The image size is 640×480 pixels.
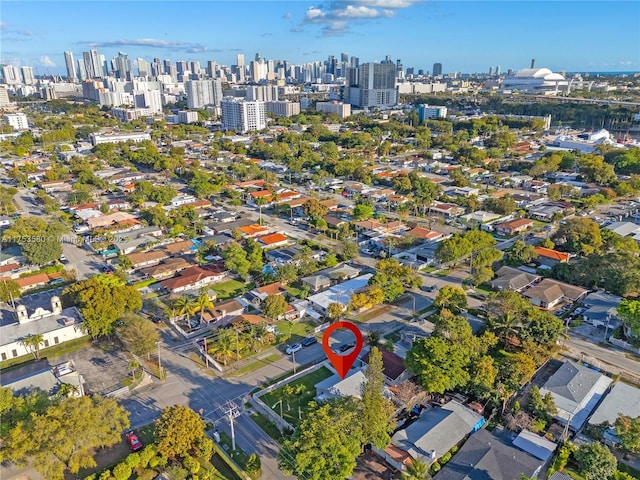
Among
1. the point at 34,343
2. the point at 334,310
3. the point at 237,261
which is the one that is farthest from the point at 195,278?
the point at 334,310

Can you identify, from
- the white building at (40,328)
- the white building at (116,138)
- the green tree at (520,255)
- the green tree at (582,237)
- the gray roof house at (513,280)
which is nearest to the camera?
the white building at (40,328)

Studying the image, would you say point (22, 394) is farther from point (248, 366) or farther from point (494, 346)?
point (494, 346)

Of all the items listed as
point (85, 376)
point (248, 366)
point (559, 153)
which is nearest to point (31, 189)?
point (85, 376)

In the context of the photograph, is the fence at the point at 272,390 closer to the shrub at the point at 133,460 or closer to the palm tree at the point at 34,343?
the shrub at the point at 133,460

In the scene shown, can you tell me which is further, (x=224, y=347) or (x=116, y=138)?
(x=116, y=138)

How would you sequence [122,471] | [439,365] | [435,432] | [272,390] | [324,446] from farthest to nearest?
[272,390] → [439,365] → [435,432] → [122,471] → [324,446]

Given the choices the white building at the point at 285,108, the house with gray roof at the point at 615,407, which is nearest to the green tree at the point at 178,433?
the house with gray roof at the point at 615,407

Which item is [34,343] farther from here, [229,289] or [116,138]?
[116,138]
